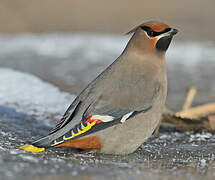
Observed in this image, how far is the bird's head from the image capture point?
3900 millimetres

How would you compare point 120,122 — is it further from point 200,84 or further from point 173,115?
point 200,84

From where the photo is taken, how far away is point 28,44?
9297 mm

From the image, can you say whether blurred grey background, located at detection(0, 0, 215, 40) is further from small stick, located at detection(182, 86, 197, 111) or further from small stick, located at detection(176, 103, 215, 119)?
small stick, located at detection(176, 103, 215, 119)

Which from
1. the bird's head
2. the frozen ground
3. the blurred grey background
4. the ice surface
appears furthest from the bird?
the blurred grey background

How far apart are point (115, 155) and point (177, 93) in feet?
10.3

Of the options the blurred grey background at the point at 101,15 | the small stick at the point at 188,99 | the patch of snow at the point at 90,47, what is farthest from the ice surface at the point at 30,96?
the blurred grey background at the point at 101,15

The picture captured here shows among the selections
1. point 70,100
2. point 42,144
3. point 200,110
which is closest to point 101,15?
point 70,100

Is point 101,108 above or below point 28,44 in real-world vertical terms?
below

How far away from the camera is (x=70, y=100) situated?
5.29 metres

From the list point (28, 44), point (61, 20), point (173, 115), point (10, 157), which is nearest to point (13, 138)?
point (10, 157)

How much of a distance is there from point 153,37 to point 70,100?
62.3 inches

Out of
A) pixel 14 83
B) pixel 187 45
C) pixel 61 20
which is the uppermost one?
pixel 61 20

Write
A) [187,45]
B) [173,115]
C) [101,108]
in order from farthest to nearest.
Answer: [187,45]
[173,115]
[101,108]

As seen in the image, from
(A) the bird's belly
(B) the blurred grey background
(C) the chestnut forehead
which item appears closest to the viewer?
(A) the bird's belly
